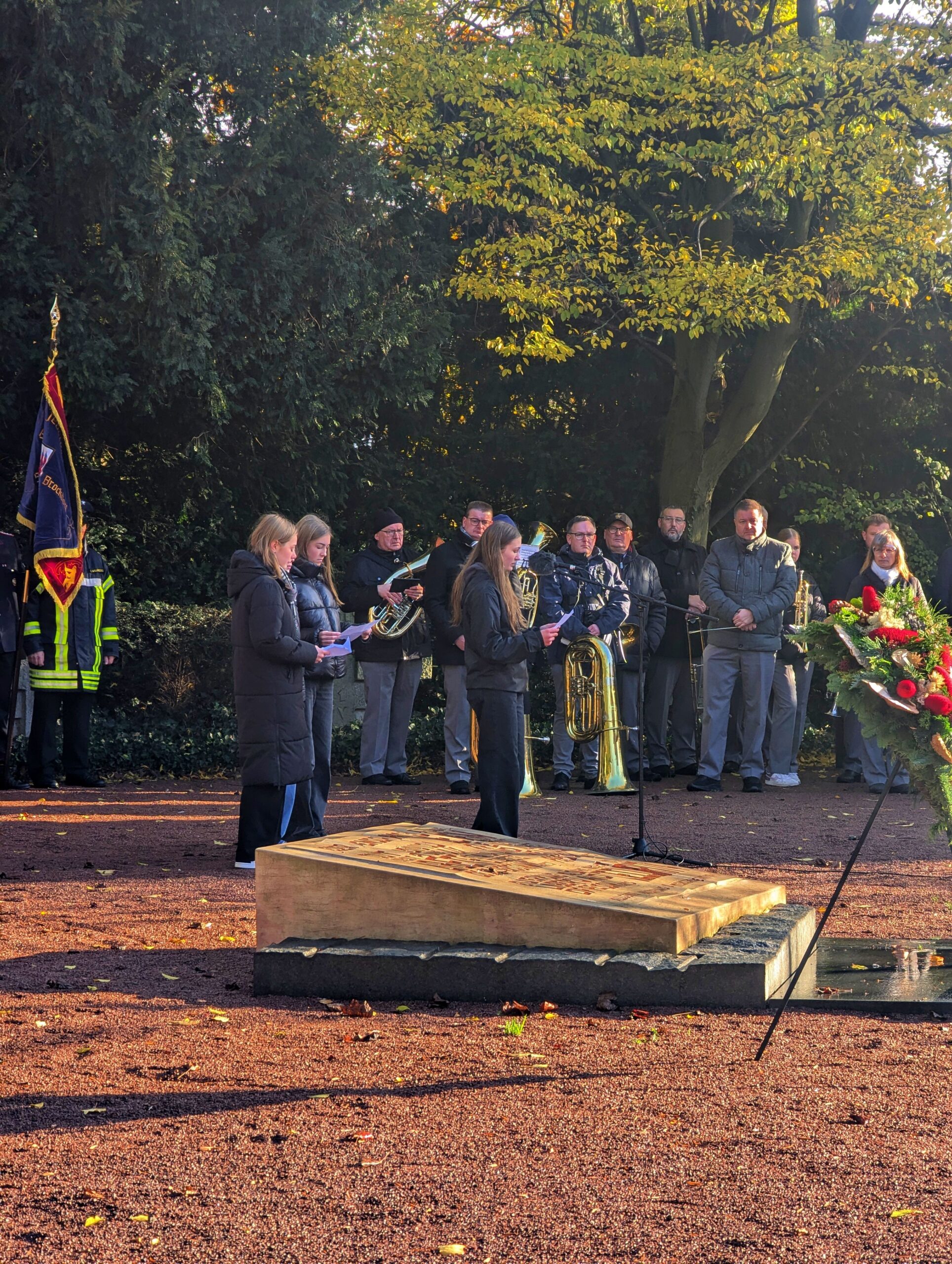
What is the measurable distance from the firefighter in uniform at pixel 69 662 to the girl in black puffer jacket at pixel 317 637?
4209 millimetres

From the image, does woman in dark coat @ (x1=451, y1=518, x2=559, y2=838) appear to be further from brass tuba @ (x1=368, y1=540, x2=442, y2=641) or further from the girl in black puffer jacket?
brass tuba @ (x1=368, y1=540, x2=442, y2=641)

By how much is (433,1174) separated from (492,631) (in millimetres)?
4748

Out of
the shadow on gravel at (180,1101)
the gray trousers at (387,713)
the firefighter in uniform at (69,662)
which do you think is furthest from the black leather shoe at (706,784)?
the shadow on gravel at (180,1101)

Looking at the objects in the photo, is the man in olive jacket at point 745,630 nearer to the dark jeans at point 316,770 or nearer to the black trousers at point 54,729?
the dark jeans at point 316,770

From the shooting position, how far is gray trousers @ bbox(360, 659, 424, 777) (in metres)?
13.8

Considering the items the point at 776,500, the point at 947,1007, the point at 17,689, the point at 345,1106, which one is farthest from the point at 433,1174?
the point at 776,500

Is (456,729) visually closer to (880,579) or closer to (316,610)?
(316,610)

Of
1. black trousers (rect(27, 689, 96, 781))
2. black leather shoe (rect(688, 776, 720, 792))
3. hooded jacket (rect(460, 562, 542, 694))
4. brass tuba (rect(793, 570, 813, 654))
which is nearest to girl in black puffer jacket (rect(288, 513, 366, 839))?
hooded jacket (rect(460, 562, 542, 694))

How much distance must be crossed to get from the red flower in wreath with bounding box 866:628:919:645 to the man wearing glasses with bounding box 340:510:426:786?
735 centimetres

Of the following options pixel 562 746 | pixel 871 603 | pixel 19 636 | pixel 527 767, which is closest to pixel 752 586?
pixel 562 746

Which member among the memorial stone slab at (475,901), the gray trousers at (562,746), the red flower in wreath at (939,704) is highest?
the red flower in wreath at (939,704)

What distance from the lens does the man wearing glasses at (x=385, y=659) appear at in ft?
44.2

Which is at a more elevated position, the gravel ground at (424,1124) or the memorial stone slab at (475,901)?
the memorial stone slab at (475,901)

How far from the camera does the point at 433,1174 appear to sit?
4316 millimetres
